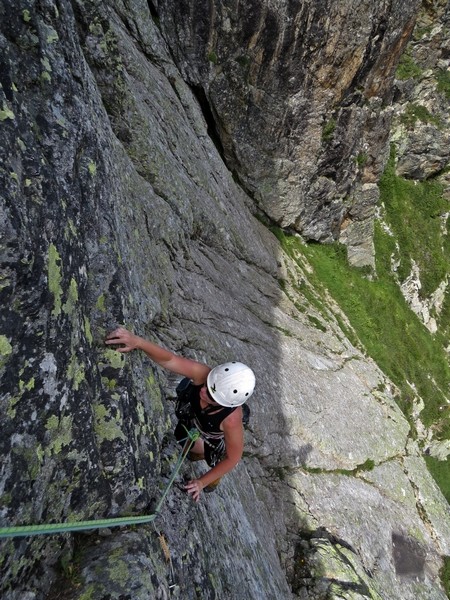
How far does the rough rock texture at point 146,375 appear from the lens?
485cm

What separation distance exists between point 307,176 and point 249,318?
16.4 meters

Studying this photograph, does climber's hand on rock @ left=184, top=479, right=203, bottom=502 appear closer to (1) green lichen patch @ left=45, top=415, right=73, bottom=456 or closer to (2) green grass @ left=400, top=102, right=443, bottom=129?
(1) green lichen patch @ left=45, top=415, right=73, bottom=456

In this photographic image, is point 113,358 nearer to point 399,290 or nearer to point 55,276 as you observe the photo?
point 55,276

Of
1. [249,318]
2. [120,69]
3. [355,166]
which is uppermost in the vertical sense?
[355,166]

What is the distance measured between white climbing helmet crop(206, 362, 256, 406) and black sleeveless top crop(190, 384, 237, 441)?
0.80 ft

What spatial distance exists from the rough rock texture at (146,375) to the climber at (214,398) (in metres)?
0.31

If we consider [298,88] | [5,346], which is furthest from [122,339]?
[298,88]

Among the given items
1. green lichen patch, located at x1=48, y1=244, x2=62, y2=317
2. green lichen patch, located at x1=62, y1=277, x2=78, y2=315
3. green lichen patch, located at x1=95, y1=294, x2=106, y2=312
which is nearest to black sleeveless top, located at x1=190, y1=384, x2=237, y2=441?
green lichen patch, located at x1=95, y1=294, x2=106, y2=312

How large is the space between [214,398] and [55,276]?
2.93 m

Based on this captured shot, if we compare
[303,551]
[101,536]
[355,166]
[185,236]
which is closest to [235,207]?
[185,236]

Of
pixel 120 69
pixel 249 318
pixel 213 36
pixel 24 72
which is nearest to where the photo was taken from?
pixel 24 72

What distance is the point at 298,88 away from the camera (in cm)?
2822

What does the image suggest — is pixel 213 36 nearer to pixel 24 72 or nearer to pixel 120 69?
pixel 120 69

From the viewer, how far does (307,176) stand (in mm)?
32000
